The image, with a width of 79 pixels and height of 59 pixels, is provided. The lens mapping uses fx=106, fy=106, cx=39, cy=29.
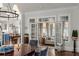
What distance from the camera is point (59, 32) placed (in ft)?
6.26

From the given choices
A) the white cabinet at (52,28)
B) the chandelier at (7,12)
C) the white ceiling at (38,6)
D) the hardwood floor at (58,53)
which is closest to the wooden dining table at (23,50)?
the white cabinet at (52,28)

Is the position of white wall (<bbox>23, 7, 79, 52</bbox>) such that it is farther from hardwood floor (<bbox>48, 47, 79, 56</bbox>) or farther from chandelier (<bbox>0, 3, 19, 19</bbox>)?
chandelier (<bbox>0, 3, 19, 19</bbox>)

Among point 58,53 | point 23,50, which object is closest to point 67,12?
point 58,53

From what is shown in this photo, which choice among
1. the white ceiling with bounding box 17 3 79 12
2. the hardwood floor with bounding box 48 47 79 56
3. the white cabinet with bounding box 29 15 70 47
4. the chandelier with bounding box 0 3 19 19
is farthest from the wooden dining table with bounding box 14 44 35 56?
the white ceiling with bounding box 17 3 79 12

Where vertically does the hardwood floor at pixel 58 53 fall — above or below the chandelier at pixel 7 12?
below

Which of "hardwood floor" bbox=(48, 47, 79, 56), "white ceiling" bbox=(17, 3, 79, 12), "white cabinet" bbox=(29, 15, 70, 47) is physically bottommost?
"hardwood floor" bbox=(48, 47, 79, 56)

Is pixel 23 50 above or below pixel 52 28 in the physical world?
below

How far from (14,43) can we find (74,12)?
1.21 metres

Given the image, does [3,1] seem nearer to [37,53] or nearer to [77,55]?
[37,53]

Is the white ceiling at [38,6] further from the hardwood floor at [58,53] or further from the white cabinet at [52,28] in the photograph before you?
the hardwood floor at [58,53]

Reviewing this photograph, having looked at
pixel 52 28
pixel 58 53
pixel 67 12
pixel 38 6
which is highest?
pixel 38 6

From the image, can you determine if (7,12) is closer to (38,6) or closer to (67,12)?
(38,6)

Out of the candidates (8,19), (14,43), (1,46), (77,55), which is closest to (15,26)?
(8,19)

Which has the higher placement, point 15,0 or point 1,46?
point 15,0
